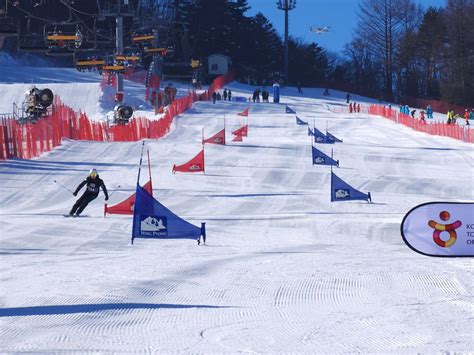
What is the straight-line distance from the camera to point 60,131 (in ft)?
124

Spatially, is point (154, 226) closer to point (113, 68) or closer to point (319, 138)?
point (319, 138)

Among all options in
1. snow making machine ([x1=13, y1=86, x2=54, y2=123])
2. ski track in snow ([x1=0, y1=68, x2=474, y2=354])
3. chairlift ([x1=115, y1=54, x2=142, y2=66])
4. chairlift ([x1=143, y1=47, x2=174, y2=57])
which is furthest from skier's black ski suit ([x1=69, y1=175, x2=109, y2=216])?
chairlift ([x1=143, y1=47, x2=174, y2=57])

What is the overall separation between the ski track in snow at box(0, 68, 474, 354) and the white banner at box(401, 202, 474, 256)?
638 mm

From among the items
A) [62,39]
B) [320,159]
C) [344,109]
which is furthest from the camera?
[344,109]

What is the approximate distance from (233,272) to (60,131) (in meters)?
27.7

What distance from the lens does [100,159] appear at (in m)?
33.3

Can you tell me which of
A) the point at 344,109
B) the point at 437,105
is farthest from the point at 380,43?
the point at 344,109

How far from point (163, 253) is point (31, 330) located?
568cm

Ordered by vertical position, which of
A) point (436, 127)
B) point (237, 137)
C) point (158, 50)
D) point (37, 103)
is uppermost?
point (158, 50)

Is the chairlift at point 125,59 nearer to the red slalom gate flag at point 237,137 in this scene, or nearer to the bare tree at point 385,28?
the red slalom gate flag at point 237,137

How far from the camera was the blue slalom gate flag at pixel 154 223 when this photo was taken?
14.6 m

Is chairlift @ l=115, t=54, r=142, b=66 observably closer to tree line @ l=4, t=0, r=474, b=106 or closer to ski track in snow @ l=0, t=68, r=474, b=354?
ski track in snow @ l=0, t=68, r=474, b=354

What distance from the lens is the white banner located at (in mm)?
8031

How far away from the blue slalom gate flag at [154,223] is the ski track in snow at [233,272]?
19 cm
